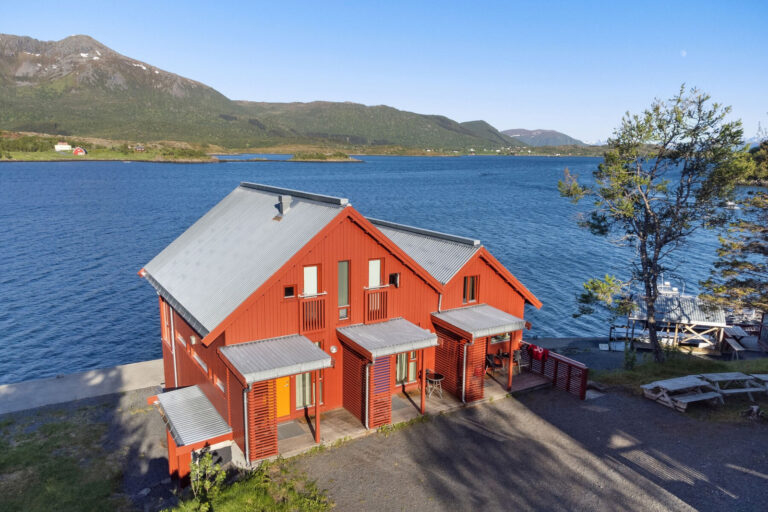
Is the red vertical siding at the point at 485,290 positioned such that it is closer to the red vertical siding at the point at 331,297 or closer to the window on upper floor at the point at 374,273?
the red vertical siding at the point at 331,297

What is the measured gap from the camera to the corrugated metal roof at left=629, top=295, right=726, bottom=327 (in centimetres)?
3597

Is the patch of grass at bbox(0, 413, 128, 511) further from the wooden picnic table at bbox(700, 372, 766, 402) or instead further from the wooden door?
the wooden picnic table at bbox(700, 372, 766, 402)

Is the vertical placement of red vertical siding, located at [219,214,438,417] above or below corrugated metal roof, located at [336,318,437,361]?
above

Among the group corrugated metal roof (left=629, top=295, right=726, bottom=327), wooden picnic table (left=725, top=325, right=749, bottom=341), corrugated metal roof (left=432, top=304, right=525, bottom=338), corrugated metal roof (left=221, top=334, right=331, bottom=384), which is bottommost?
wooden picnic table (left=725, top=325, right=749, bottom=341)

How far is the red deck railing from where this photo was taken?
21953 millimetres

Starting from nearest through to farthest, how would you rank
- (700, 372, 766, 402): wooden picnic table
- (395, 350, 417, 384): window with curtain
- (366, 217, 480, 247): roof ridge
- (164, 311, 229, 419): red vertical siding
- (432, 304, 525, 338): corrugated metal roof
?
(164, 311, 229, 419): red vertical siding
(432, 304, 525, 338): corrugated metal roof
(700, 372, 766, 402): wooden picnic table
(395, 350, 417, 384): window with curtain
(366, 217, 480, 247): roof ridge

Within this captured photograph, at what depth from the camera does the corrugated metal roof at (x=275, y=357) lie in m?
15.8

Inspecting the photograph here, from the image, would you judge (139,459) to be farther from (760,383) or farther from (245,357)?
(760,383)

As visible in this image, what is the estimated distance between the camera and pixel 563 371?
2297 cm

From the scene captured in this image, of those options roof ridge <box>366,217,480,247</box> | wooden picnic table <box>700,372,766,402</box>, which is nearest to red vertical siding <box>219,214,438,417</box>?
roof ridge <box>366,217,480,247</box>

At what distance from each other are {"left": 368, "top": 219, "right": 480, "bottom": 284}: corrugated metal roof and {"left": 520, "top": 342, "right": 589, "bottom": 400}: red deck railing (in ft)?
19.8

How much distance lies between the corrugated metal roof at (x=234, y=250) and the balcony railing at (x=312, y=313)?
77.2 inches

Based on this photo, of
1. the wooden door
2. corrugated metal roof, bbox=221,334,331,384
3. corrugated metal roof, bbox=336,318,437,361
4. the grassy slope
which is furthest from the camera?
the grassy slope

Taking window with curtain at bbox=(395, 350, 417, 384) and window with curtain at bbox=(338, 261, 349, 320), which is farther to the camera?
window with curtain at bbox=(395, 350, 417, 384)
